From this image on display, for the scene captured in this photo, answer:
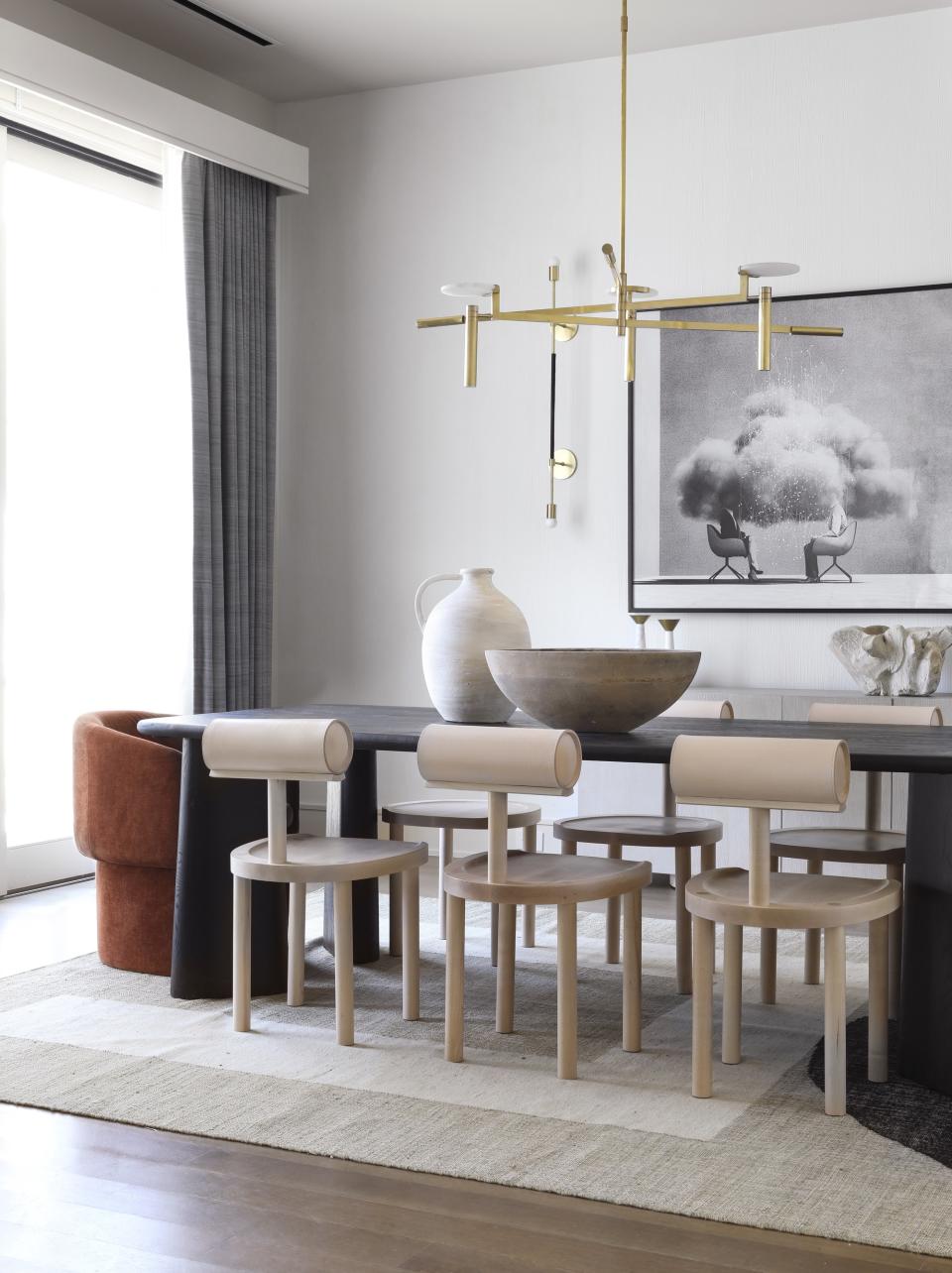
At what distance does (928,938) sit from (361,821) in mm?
1575

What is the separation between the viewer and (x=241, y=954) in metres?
3.10

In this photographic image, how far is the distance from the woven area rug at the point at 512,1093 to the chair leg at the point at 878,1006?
63mm

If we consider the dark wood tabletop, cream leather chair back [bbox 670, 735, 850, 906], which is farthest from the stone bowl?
cream leather chair back [bbox 670, 735, 850, 906]

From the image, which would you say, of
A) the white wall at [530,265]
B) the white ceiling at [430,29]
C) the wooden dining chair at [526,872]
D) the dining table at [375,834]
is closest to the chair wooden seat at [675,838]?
the dining table at [375,834]

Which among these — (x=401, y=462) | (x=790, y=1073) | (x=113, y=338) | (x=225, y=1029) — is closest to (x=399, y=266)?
(x=401, y=462)

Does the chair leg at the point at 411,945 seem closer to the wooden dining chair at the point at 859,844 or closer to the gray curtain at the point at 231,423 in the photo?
the wooden dining chair at the point at 859,844

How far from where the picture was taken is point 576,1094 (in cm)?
269

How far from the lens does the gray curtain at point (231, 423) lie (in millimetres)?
5281

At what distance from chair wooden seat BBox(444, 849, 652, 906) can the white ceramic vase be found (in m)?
0.44

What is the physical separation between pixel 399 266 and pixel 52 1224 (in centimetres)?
431

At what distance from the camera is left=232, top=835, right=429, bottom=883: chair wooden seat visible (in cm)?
296

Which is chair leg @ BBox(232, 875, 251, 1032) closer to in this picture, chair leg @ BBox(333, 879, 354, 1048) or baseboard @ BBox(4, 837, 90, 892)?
chair leg @ BBox(333, 879, 354, 1048)

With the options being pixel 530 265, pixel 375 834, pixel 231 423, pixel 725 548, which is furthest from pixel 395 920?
pixel 530 265

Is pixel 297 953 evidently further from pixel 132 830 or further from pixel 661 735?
pixel 661 735
